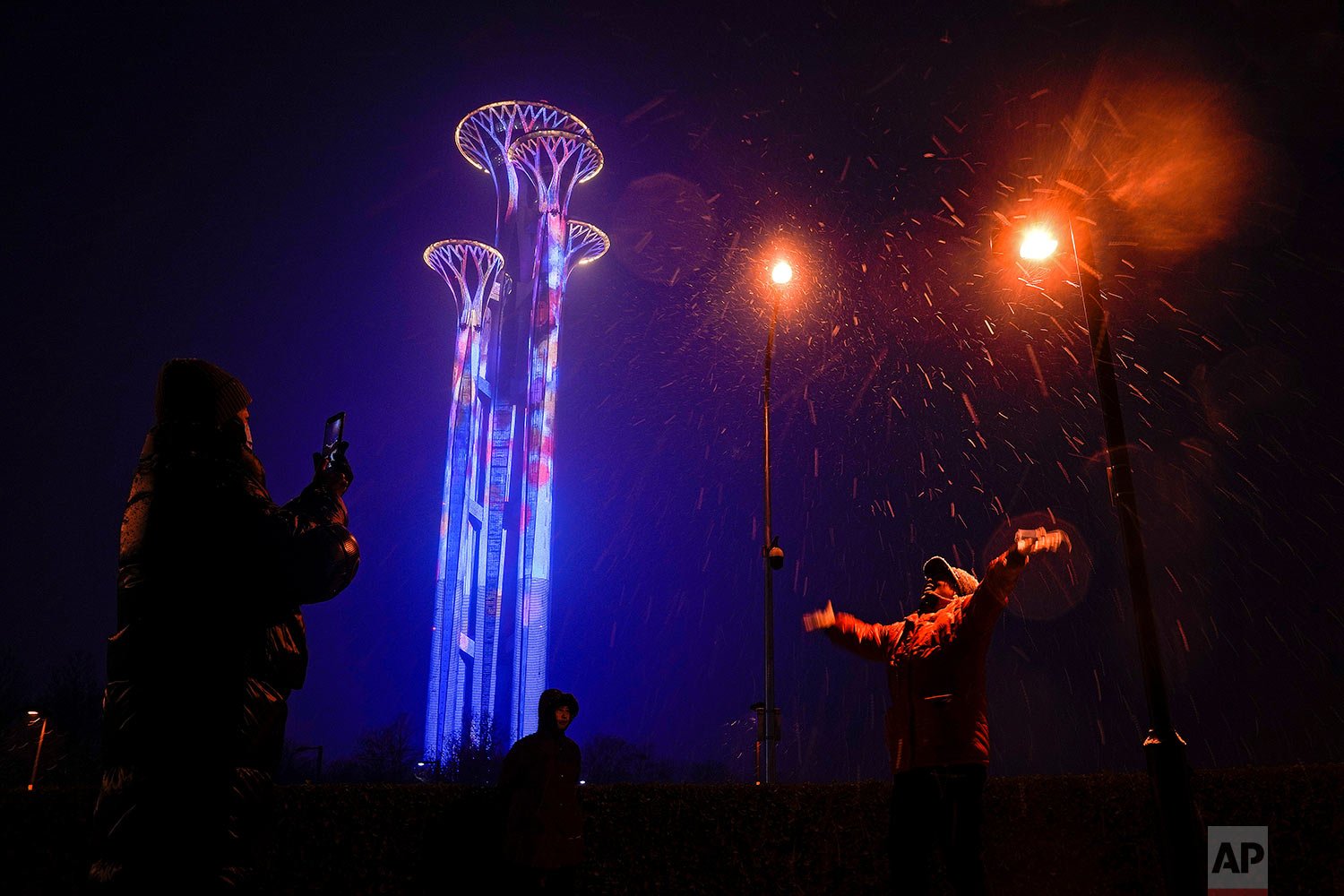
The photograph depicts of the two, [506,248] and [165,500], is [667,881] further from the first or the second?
[506,248]

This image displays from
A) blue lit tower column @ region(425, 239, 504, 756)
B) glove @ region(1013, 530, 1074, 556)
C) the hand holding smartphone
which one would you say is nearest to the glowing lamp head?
glove @ region(1013, 530, 1074, 556)

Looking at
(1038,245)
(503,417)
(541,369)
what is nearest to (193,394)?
(1038,245)

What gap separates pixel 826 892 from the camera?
7547mm

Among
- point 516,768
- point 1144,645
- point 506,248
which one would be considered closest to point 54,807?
point 516,768

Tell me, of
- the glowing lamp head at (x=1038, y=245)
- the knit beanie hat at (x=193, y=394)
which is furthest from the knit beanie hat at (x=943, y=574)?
the glowing lamp head at (x=1038, y=245)

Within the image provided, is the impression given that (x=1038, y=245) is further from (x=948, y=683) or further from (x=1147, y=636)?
(x=948, y=683)

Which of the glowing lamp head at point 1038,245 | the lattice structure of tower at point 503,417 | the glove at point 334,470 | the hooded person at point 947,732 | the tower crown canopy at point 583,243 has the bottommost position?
the hooded person at point 947,732

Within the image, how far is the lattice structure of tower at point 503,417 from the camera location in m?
32.4

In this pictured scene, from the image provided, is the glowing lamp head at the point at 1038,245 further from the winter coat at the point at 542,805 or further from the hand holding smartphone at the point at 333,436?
the hand holding smartphone at the point at 333,436

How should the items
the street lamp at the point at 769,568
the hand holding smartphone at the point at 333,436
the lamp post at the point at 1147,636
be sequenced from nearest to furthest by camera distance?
the hand holding smartphone at the point at 333,436
the lamp post at the point at 1147,636
the street lamp at the point at 769,568

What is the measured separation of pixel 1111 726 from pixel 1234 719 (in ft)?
26.6

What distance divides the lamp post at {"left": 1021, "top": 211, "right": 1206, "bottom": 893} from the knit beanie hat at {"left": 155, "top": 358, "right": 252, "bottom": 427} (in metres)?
5.95

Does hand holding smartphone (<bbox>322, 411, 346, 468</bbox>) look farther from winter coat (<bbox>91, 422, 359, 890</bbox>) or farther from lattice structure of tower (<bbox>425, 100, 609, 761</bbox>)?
lattice structure of tower (<bbox>425, 100, 609, 761</bbox>)

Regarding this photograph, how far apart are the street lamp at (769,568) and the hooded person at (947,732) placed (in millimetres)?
7174
